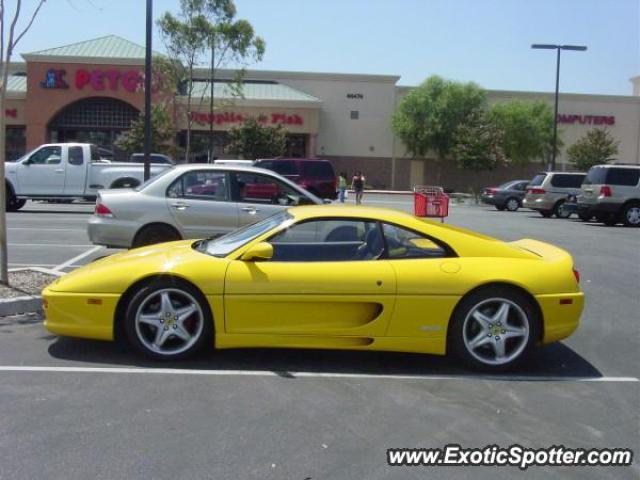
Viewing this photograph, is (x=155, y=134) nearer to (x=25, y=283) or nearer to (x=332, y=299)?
(x=25, y=283)

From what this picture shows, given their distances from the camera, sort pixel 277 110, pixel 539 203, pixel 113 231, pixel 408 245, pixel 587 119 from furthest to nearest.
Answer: pixel 587 119, pixel 277 110, pixel 539 203, pixel 113 231, pixel 408 245

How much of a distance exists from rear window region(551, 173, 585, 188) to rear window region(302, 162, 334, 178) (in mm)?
8459

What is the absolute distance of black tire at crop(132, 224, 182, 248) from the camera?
9.53 metres

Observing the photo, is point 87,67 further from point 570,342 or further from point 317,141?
point 570,342

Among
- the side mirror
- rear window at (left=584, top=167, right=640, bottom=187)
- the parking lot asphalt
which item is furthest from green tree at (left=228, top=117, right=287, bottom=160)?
the side mirror

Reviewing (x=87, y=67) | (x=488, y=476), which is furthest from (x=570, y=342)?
(x=87, y=67)

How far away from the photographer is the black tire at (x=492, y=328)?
17.9 feet

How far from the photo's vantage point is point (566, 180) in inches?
996

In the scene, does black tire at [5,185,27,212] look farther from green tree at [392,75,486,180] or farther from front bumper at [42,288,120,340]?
green tree at [392,75,486,180]

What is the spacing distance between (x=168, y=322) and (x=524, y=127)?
4711 centimetres

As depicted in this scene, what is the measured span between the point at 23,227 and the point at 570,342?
1240cm

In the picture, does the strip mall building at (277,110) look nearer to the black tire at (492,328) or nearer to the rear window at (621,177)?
the rear window at (621,177)

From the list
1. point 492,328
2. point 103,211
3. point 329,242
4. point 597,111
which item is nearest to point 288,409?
point 329,242

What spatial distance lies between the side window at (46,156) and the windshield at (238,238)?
14.3 m
